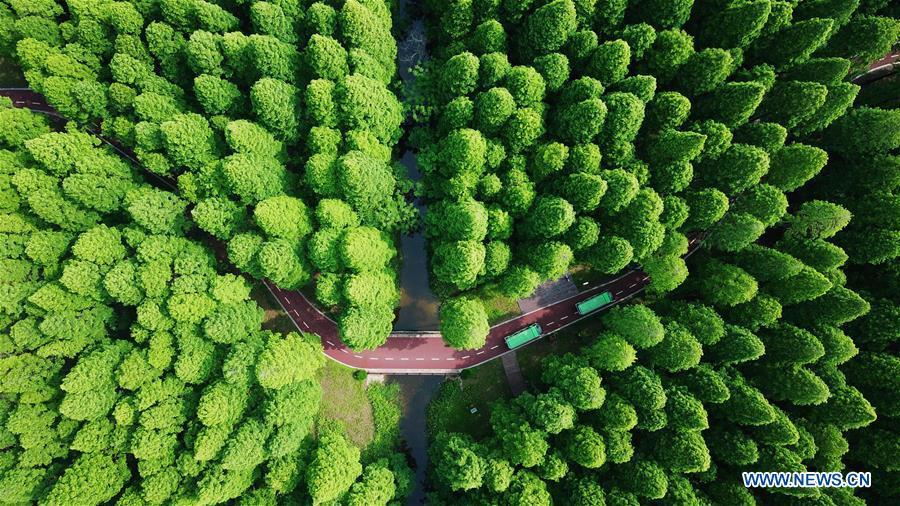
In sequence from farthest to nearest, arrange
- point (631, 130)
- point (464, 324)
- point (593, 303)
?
point (593, 303) → point (464, 324) → point (631, 130)

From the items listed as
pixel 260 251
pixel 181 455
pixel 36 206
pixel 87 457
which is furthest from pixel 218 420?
pixel 36 206

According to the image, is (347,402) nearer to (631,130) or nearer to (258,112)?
(258,112)

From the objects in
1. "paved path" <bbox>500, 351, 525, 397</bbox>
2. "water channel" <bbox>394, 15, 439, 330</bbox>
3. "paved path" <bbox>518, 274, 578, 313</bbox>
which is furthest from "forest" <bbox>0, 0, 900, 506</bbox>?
"paved path" <bbox>518, 274, 578, 313</bbox>

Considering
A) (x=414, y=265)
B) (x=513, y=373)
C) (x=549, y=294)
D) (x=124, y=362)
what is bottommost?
(x=124, y=362)

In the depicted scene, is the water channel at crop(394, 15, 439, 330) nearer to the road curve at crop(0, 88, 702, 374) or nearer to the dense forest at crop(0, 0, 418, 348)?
the road curve at crop(0, 88, 702, 374)

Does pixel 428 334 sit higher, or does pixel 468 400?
pixel 428 334

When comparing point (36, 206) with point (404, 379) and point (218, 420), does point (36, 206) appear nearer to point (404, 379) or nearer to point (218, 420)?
point (218, 420)

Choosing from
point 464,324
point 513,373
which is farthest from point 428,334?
point 513,373

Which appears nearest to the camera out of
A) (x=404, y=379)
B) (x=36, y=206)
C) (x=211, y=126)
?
(x=36, y=206)
